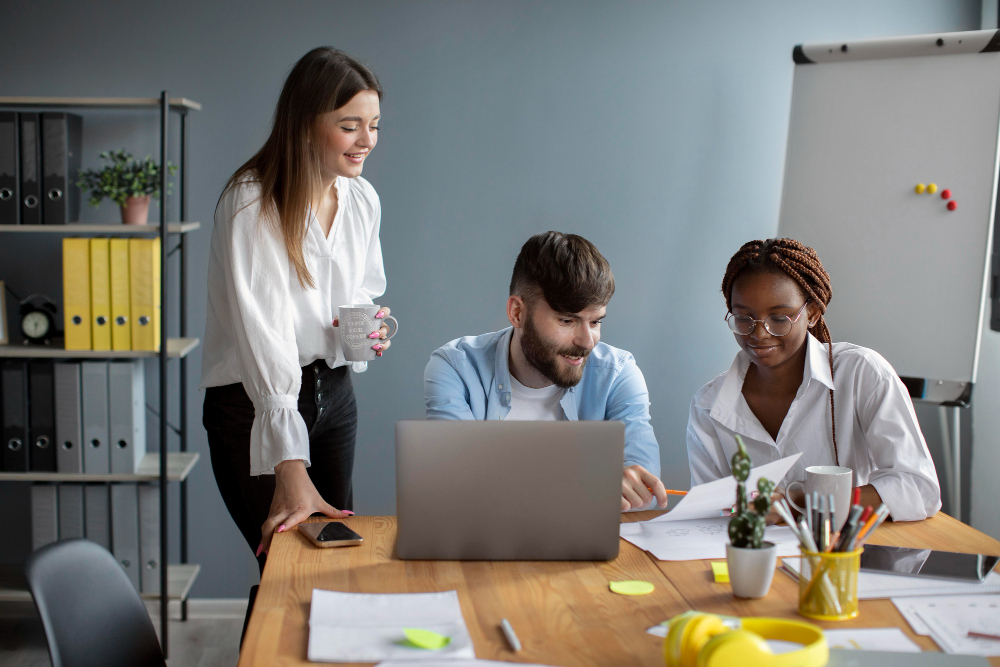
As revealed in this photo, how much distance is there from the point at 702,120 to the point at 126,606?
7.82ft

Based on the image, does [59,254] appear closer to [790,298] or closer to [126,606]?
[126,606]

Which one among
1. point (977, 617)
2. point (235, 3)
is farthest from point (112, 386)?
point (977, 617)

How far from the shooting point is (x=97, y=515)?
2.74 metres

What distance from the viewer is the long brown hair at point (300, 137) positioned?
5.69 ft

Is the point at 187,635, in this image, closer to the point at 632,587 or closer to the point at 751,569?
the point at 632,587

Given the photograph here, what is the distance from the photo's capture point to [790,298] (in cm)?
179

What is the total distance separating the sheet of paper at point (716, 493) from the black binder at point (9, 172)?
2.25 m

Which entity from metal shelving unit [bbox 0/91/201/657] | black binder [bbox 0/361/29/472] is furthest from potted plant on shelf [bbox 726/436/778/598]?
black binder [bbox 0/361/29/472]

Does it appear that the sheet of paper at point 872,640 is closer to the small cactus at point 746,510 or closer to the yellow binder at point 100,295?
the small cactus at point 746,510

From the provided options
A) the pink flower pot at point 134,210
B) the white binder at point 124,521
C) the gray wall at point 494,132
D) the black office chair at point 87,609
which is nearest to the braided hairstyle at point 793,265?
the gray wall at point 494,132

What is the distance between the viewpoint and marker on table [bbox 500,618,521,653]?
1026 mm

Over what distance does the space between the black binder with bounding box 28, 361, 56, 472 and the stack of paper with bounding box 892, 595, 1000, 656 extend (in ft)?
8.19

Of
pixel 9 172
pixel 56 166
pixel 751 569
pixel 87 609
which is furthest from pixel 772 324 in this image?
pixel 9 172

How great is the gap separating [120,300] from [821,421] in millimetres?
2078
